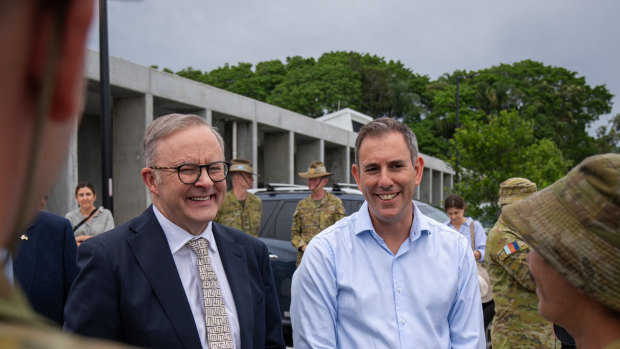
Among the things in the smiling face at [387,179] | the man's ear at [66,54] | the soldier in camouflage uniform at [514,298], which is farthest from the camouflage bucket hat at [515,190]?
the man's ear at [66,54]

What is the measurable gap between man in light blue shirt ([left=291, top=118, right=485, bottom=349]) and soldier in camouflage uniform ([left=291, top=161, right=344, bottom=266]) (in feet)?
16.6

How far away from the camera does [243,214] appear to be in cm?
868

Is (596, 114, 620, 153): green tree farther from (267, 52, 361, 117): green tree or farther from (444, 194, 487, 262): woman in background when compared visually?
(444, 194, 487, 262): woman in background

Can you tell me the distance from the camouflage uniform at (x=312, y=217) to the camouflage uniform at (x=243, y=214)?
1.96 feet

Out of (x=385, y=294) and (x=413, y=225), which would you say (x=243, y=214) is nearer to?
(x=413, y=225)

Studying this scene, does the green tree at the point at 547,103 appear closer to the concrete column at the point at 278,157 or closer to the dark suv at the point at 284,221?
the concrete column at the point at 278,157

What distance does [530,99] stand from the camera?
61.1 m

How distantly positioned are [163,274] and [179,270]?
136mm

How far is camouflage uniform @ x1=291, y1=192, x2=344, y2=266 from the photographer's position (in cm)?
Answer: 836

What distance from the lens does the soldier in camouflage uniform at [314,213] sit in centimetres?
836

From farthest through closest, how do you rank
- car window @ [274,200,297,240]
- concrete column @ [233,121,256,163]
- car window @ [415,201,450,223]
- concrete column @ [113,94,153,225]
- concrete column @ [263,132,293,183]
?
1. concrete column @ [263,132,293,183]
2. concrete column @ [233,121,256,163]
3. concrete column @ [113,94,153,225]
4. car window @ [415,201,450,223]
5. car window @ [274,200,297,240]

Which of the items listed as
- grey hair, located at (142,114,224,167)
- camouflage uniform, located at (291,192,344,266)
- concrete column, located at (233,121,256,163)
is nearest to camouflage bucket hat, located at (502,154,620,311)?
grey hair, located at (142,114,224,167)

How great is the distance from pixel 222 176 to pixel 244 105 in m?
19.3

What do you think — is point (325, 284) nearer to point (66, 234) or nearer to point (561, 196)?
point (561, 196)
